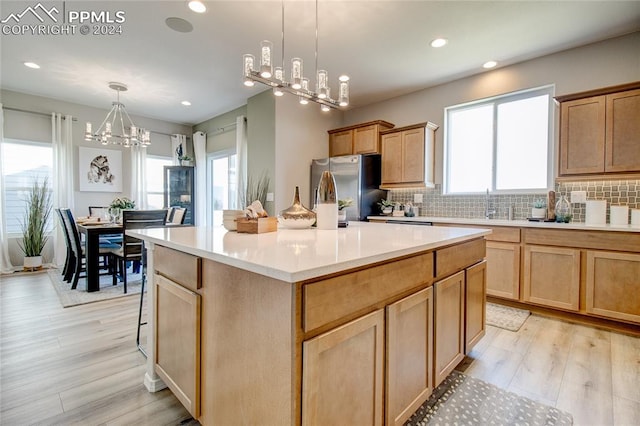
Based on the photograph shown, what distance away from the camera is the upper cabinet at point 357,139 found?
4.38 metres

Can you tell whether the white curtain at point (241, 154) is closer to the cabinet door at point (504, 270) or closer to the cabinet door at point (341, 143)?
the cabinet door at point (341, 143)

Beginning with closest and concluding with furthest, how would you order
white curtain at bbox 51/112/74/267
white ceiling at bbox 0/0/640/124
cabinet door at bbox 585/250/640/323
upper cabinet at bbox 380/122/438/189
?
cabinet door at bbox 585/250/640/323 < white ceiling at bbox 0/0/640/124 < upper cabinet at bbox 380/122/438/189 < white curtain at bbox 51/112/74/267

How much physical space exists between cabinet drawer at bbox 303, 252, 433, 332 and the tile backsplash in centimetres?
282

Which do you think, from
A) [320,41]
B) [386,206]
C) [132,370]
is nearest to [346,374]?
[132,370]

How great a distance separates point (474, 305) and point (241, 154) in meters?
4.37

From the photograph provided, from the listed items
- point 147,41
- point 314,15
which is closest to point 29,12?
point 147,41

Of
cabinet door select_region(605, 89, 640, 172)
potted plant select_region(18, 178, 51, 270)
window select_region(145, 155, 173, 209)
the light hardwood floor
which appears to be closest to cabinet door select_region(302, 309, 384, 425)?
the light hardwood floor

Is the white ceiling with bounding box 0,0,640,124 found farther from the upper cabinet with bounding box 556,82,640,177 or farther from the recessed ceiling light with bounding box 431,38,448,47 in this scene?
the upper cabinet with bounding box 556,82,640,177

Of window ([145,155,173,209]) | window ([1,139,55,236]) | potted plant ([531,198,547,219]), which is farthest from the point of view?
window ([145,155,173,209])

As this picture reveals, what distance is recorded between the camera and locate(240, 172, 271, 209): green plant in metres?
4.45

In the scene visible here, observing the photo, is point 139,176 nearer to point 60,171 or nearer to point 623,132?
point 60,171

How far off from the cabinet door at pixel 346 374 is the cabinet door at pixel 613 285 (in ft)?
8.40

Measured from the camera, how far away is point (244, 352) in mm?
1035

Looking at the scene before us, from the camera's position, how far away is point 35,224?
14.9 ft
